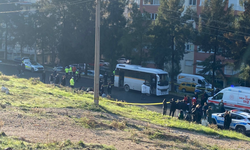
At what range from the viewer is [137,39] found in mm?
33844

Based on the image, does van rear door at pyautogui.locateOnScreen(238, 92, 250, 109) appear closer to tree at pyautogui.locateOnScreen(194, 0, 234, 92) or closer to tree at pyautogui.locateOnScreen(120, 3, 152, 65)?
tree at pyautogui.locateOnScreen(194, 0, 234, 92)

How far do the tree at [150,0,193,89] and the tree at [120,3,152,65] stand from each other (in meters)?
1.61

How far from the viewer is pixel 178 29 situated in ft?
101

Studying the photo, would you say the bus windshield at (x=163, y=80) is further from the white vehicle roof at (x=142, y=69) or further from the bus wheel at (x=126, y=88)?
the bus wheel at (x=126, y=88)

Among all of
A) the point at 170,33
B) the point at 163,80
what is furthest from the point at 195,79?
the point at 163,80

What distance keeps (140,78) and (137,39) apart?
8616mm

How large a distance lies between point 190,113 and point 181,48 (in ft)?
55.3

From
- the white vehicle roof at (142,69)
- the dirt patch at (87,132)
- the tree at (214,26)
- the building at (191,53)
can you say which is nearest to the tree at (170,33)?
the tree at (214,26)

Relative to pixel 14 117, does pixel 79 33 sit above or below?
above

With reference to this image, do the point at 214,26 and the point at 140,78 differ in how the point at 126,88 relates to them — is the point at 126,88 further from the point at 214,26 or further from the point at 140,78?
the point at 214,26

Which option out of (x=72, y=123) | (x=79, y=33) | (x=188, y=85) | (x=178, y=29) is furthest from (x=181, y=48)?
(x=72, y=123)

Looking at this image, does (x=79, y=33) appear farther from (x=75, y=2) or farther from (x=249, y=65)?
(x=249, y=65)

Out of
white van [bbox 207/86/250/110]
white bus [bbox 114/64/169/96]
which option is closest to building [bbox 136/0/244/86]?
white bus [bbox 114/64/169/96]

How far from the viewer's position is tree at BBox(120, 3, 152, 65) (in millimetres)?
33625
